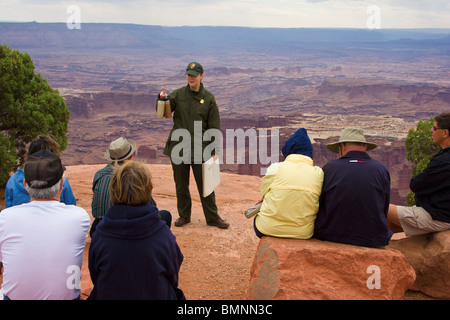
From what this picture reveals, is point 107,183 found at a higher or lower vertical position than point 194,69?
lower

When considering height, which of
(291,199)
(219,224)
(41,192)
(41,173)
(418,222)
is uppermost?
(41,173)

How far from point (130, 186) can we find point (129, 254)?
0.37 metres

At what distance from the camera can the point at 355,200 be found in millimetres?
2953

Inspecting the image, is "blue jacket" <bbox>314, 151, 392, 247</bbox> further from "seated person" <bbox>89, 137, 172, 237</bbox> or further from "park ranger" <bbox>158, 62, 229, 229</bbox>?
"park ranger" <bbox>158, 62, 229, 229</bbox>

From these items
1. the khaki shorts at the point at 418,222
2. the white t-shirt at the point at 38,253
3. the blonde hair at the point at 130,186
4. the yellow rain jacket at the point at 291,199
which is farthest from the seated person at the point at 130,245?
the khaki shorts at the point at 418,222

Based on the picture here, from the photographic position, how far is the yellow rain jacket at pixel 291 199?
307cm

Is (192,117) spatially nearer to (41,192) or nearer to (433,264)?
(41,192)

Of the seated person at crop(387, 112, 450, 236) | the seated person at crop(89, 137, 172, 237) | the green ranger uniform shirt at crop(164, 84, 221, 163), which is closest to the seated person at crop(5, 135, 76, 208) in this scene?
the seated person at crop(89, 137, 172, 237)

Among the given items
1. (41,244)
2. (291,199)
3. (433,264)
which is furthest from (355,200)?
(41,244)

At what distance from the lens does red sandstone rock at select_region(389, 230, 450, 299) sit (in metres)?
3.20

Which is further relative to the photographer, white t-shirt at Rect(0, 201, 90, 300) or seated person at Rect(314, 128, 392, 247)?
seated person at Rect(314, 128, 392, 247)

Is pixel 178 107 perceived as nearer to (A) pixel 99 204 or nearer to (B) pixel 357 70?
(A) pixel 99 204

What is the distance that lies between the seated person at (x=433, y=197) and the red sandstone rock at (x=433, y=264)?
11 centimetres

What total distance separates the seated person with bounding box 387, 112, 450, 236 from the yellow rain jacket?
842mm
